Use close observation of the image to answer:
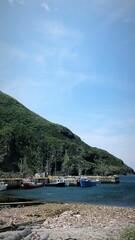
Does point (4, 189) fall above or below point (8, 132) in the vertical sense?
below

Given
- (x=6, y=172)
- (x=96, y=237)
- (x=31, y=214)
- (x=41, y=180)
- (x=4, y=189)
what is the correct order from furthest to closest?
(x=6, y=172) < (x=41, y=180) < (x=4, y=189) < (x=31, y=214) < (x=96, y=237)

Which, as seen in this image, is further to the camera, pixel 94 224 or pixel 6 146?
pixel 6 146

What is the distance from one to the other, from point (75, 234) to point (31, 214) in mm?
13328

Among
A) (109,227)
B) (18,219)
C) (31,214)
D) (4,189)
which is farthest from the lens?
(4,189)

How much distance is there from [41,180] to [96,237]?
114 metres

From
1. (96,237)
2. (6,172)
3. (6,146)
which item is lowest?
(96,237)

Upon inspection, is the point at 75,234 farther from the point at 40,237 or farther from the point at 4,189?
the point at 4,189

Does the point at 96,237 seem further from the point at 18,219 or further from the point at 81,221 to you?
the point at 18,219

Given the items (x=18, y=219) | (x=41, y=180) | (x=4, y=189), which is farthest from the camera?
(x=41, y=180)

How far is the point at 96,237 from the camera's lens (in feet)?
69.5

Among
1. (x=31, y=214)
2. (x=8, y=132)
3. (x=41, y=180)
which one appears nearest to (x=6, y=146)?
(x=8, y=132)

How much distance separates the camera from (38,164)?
198 meters

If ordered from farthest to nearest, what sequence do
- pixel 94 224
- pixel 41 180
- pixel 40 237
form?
pixel 41 180, pixel 94 224, pixel 40 237

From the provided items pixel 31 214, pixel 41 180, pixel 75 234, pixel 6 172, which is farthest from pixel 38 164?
pixel 75 234
